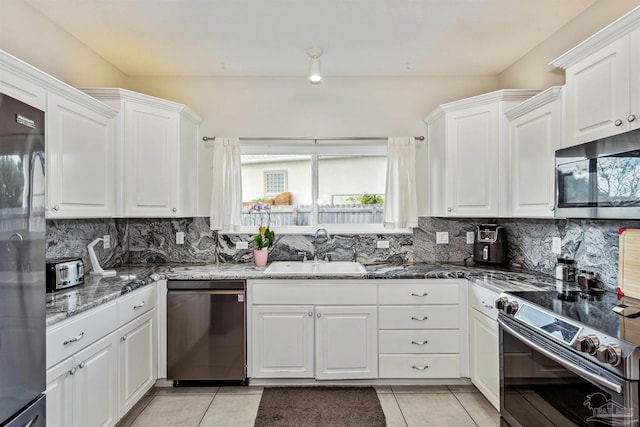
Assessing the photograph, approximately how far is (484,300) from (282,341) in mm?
1474

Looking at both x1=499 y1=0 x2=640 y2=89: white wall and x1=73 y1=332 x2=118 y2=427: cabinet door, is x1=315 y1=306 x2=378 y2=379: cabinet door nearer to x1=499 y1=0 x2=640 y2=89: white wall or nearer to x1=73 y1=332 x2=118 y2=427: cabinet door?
x1=73 y1=332 x2=118 y2=427: cabinet door

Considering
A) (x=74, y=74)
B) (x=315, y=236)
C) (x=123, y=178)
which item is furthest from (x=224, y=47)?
(x=315, y=236)

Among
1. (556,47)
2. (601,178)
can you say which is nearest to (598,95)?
(601,178)

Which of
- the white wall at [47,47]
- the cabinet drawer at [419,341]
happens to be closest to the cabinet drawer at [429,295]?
the cabinet drawer at [419,341]

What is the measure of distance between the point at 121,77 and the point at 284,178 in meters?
1.71

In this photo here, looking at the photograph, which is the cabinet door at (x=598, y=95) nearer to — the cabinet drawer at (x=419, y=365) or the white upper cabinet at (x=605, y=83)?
the white upper cabinet at (x=605, y=83)

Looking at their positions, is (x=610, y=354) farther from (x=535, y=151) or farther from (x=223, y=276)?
(x=223, y=276)

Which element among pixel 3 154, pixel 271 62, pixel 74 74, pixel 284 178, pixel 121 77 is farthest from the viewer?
A: pixel 284 178

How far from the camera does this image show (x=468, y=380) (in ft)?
8.50

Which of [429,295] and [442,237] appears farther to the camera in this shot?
[442,237]

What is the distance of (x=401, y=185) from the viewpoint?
121 inches

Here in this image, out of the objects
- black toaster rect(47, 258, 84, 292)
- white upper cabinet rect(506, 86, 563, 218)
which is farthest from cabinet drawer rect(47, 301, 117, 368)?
white upper cabinet rect(506, 86, 563, 218)

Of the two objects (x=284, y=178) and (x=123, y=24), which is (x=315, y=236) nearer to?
(x=284, y=178)

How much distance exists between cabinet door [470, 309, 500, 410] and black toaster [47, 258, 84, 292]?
267 centimetres
